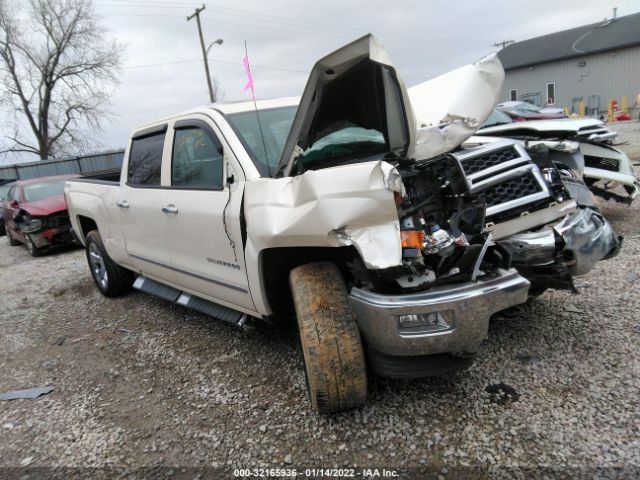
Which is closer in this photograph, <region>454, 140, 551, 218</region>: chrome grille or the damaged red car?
<region>454, 140, 551, 218</region>: chrome grille

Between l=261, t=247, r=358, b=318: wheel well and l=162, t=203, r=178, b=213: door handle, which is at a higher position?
l=162, t=203, r=178, b=213: door handle

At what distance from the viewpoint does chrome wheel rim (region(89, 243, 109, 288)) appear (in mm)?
5480

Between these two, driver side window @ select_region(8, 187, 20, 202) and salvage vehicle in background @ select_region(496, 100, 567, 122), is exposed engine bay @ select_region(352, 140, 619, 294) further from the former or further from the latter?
driver side window @ select_region(8, 187, 20, 202)

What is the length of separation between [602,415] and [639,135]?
16.7m

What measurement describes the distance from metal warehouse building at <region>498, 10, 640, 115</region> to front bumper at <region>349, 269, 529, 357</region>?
3291cm

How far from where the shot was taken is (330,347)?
97.7 inches

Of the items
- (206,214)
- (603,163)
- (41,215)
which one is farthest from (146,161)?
(41,215)

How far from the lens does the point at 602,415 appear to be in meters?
2.49

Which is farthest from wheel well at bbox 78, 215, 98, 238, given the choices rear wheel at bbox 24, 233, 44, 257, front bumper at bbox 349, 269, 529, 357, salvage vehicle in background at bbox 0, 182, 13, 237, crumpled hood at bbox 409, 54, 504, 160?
salvage vehicle in background at bbox 0, 182, 13, 237

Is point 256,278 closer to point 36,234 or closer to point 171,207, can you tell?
point 171,207

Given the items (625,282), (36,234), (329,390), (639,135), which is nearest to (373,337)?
(329,390)

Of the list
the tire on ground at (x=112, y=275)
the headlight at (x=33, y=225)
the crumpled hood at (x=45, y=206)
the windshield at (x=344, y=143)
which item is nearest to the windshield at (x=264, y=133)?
the windshield at (x=344, y=143)

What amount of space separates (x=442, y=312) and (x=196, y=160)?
2256 mm

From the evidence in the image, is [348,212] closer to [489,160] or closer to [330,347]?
[330,347]
